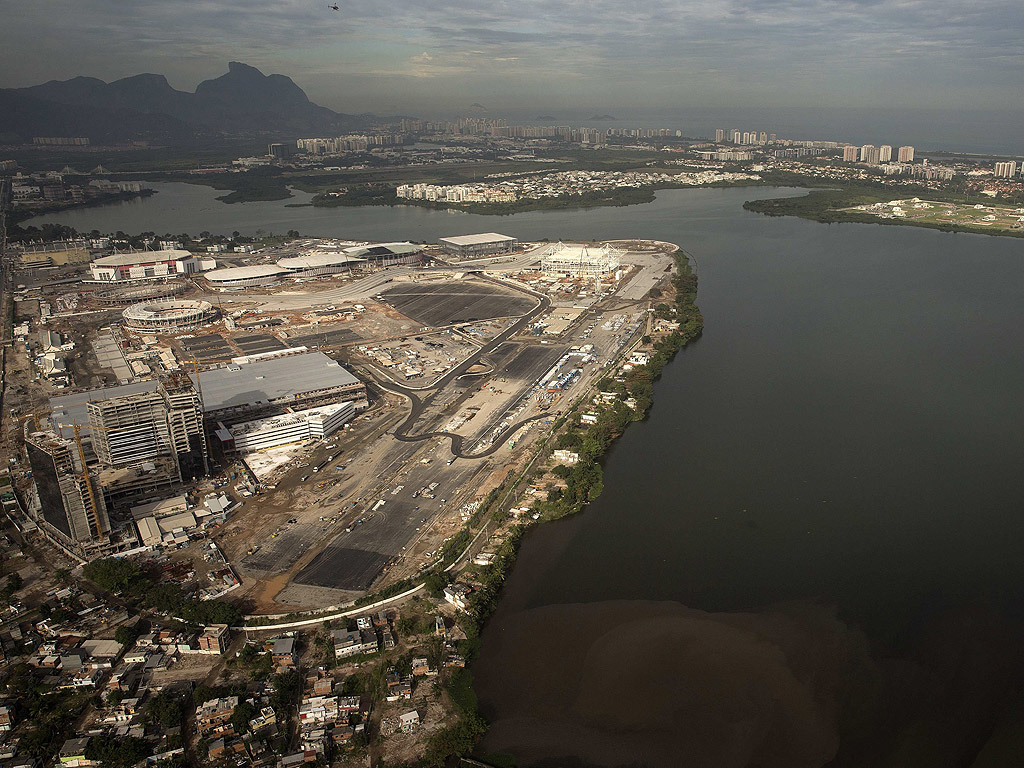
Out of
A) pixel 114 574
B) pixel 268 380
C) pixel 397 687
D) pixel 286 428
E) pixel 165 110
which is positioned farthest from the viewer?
pixel 165 110

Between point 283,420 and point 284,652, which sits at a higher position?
point 283,420

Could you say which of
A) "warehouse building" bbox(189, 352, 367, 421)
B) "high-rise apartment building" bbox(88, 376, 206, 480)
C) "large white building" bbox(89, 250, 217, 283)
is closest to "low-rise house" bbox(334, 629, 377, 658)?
"high-rise apartment building" bbox(88, 376, 206, 480)

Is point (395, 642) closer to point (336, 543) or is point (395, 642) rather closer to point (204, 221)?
point (336, 543)

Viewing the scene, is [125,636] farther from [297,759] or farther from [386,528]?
[386,528]

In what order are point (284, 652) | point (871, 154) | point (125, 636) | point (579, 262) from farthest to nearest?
point (871, 154) → point (579, 262) → point (125, 636) → point (284, 652)

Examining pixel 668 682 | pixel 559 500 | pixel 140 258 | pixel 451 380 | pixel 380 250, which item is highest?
pixel 140 258

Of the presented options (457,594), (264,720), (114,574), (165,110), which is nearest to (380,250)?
(114,574)

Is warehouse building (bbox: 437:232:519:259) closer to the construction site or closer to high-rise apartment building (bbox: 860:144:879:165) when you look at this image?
the construction site
